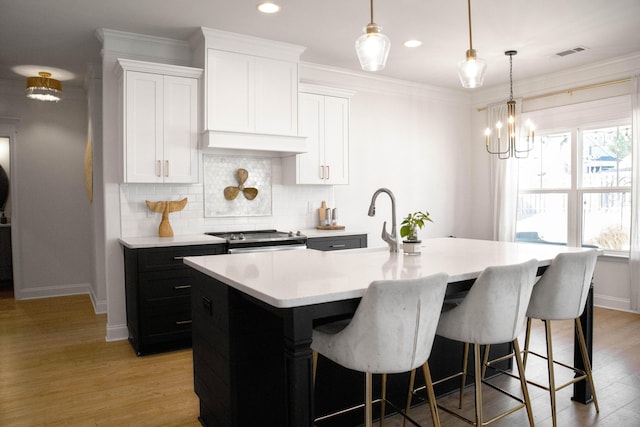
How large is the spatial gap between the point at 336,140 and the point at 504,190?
2.47 meters

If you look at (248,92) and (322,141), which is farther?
(322,141)

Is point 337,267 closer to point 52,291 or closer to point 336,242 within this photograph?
point 336,242

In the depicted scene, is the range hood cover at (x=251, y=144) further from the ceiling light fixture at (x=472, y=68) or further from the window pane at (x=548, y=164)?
the window pane at (x=548, y=164)

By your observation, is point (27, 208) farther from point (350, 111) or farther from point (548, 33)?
point (548, 33)

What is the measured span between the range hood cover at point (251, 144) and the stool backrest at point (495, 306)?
276 centimetres

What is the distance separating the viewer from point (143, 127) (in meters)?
4.08

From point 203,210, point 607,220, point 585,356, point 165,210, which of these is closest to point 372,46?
point 585,356

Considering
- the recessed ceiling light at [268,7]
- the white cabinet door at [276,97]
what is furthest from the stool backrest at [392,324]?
the white cabinet door at [276,97]

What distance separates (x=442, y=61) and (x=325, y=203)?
6.66ft

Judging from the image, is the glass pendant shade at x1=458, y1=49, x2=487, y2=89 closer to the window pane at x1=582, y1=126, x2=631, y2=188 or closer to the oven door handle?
the oven door handle

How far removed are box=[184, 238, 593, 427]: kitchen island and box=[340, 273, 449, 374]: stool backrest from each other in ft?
0.28

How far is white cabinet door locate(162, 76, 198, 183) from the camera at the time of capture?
4.17 m

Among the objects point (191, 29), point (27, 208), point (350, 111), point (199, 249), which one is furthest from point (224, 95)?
point (27, 208)

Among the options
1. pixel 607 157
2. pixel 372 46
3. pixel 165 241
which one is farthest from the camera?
pixel 607 157
